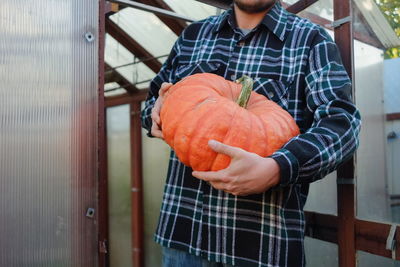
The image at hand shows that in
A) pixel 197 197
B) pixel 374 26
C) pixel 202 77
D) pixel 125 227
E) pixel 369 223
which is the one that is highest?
pixel 374 26

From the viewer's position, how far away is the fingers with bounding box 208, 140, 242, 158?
0.94m

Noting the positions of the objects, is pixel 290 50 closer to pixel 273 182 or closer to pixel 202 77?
pixel 202 77

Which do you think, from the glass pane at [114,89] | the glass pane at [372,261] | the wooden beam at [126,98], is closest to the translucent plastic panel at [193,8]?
the wooden beam at [126,98]

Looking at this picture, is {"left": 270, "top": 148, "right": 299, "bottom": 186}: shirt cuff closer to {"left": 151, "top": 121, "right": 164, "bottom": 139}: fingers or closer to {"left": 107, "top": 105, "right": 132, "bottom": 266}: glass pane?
{"left": 151, "top": 121, "right": 164, "bottom": 139}: fingers

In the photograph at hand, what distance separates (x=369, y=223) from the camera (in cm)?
136

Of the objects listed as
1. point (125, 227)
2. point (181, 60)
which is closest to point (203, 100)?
point (181, 60)

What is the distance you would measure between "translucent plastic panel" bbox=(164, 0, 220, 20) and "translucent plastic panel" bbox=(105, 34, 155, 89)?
3.55 ft

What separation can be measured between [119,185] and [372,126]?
406cm


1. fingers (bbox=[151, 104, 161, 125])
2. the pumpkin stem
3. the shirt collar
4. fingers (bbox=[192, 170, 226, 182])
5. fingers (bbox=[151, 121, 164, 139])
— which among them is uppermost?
the shirt collar

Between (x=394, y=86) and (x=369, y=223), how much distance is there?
51 cm

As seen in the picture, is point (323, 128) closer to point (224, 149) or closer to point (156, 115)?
point (224, 149)

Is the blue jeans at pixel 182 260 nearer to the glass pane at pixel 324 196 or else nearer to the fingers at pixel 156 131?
the fingers at pixel 156 131

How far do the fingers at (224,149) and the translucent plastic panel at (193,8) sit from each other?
2386 millimetres

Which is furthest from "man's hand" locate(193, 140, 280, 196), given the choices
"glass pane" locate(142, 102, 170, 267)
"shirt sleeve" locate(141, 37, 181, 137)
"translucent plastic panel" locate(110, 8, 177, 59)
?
"glass pane" locate(142, 102, 170, 267)
